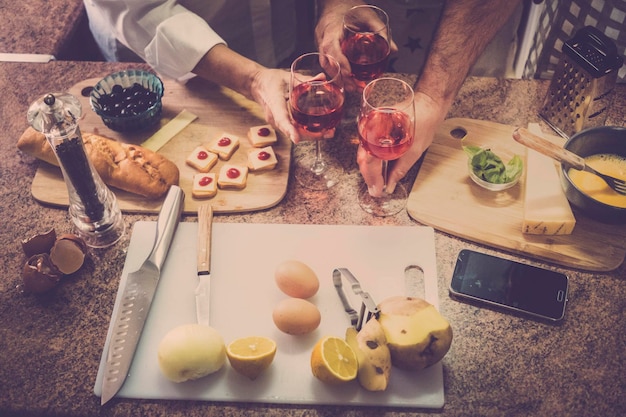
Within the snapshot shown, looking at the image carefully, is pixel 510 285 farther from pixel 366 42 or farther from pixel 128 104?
pixel 128 104

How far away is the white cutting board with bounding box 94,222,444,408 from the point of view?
1.05 meters

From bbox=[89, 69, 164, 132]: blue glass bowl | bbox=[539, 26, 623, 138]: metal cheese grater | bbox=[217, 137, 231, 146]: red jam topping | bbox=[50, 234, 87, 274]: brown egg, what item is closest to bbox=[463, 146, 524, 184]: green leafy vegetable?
bbox=[539, 26, 623, 138]: metal cheese grater

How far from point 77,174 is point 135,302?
0.93 feet

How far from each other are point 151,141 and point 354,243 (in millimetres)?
576

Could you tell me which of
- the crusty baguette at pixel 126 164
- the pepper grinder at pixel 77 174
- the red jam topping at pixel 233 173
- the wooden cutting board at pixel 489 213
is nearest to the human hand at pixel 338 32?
the wooden cutting board at pixel 489 213

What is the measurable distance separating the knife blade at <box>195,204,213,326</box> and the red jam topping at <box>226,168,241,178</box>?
3.6 inches

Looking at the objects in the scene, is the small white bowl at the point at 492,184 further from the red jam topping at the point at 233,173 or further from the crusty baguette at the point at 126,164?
the crusty baguette at the point at 126,164

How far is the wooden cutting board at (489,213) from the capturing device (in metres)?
1.20

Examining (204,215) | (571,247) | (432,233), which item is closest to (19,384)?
(204,215)

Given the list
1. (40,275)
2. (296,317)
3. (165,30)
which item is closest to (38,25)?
(165,30)

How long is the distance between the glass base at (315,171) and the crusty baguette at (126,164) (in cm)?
29

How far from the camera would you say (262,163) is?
4.51ft

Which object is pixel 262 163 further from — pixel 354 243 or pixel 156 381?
pixel 156 381

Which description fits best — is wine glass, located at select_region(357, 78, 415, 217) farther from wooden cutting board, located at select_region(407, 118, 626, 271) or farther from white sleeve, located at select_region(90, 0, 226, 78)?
white sleeve, located at select_region(90, 0, 226, 78)
